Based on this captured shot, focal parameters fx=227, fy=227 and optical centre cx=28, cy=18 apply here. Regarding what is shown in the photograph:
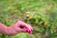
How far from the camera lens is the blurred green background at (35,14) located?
2742 mm

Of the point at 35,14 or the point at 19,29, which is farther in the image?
the point at 35,14

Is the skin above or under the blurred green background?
above

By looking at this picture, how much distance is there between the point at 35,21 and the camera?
2842mm

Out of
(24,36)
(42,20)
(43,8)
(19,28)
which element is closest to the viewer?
(19,28)

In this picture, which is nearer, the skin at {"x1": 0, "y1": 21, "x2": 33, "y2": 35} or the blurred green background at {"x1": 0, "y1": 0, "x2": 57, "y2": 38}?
the skin at {"x1": 0, "y1": 21, "x2": 33, "y2": 35}

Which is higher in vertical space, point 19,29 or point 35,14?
point 19,29

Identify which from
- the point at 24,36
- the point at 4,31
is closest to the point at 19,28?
the point at 4,31

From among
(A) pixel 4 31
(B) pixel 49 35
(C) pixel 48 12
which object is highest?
(A) pixel 4 31

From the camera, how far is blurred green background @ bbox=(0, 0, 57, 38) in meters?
2.74

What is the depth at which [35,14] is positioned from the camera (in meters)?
2.93

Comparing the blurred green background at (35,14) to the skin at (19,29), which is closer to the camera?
the skin at (19,29)

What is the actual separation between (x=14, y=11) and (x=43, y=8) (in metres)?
0.39

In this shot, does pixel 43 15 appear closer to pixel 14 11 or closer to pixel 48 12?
pixel 48 12

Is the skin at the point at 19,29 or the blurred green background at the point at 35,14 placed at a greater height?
the skin at the point at 19,29
